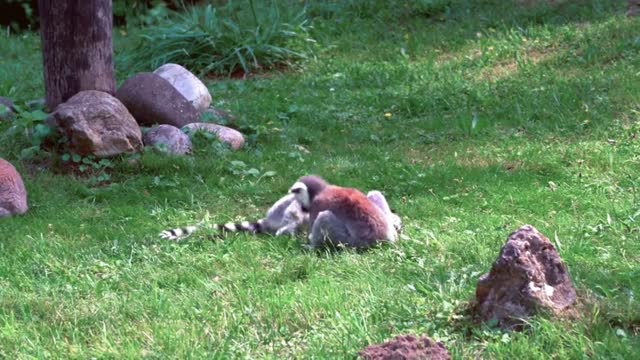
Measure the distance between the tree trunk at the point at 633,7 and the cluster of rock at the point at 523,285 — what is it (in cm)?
930

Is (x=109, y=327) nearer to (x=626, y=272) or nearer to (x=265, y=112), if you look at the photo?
(x=626, y=272)

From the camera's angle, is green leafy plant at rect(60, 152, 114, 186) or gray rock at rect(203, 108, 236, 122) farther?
gray rock at rect(203, 108, 236, 122)

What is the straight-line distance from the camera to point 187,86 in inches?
400

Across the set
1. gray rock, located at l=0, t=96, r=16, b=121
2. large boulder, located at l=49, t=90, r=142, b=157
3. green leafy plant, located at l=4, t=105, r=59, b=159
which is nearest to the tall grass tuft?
gray rock, located at l=0, t=96, r=16, b=121

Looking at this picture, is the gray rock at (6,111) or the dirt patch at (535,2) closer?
the gray rock at (6,111)

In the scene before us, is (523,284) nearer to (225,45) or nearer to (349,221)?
(349,221)

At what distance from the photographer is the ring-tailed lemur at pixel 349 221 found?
19.9 feet

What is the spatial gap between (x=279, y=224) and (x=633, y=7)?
28.2 ft

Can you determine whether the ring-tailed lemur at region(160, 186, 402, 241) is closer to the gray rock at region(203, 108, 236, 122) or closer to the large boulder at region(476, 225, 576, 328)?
the large boulder at region(476, 225, 576, 328)

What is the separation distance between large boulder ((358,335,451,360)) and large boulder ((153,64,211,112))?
6.28 metres

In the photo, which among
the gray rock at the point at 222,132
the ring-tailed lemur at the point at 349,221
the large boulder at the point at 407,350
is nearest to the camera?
the large boulder at the point at 407,350

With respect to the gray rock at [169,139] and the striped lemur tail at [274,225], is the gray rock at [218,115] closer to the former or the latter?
the gray rock at [169,139]

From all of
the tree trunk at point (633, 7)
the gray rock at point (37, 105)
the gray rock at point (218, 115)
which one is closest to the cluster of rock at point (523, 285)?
the gray rock at point (218, 115)

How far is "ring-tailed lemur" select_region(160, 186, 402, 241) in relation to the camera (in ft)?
21.6
